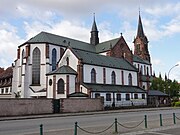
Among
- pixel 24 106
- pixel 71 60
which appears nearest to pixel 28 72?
pixel 71 60

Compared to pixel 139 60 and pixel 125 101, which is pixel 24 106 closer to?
pixel 125 101

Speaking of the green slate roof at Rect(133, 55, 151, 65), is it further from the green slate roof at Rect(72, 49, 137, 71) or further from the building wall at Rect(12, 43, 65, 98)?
the building wall at Rect(12, 43, 65, 98)

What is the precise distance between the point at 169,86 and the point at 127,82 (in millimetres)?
22438

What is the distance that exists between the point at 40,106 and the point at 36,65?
27063 millimetres

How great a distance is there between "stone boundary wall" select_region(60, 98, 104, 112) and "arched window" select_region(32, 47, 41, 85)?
21.9m

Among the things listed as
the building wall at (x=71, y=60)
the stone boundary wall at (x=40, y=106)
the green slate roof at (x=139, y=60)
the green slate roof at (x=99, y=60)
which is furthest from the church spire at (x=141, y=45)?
the stone boundary wall at (x=40, y=106)

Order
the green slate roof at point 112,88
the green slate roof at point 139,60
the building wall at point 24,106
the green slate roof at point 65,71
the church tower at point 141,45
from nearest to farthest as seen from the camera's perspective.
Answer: the building wall at point 24,106
the green slate roof at point 65,71
the green slate roof at point 112,88
the green slate roof at point 139,60
the church tower at point 141,45

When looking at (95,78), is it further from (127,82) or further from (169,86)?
(169,86)

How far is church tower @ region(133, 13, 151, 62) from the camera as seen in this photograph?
101312mm

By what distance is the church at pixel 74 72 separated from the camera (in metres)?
48.2

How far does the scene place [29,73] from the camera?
5869 centimetres

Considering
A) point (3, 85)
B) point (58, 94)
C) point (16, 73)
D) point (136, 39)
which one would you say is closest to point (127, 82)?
point (58, 94)

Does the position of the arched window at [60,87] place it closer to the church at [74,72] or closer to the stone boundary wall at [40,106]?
the church at [74,72]

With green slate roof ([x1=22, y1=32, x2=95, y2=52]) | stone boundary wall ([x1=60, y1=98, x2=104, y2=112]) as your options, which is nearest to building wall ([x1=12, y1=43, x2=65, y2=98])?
green slate roof ([x1=22, y1=32, x2=95, y2=52])
